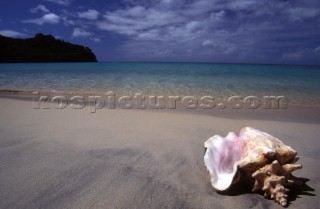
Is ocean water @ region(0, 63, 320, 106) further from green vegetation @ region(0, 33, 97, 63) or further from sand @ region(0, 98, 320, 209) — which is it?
green vegetation @ region(0, 33, 97, 63)

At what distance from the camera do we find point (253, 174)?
71.2 inches

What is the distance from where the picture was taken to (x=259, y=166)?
180 centimetres

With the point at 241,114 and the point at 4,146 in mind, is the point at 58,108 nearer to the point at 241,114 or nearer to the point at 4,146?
the point at 4,146

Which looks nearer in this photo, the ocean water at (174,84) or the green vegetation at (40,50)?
the ocean water at (174,84)

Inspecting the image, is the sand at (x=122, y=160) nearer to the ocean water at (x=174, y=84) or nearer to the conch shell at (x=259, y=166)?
the conch shell at (x=259, y=166)

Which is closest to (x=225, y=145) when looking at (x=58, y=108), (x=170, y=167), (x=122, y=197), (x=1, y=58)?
(x=170, y=167)

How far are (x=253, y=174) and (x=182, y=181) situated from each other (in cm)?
64

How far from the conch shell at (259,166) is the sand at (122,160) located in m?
0.11

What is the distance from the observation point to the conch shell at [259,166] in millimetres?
1757

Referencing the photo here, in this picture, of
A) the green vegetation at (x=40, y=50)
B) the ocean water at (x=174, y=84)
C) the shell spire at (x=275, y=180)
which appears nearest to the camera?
the shell spire at (x=275, y=180)

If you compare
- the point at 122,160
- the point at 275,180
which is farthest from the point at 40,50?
the point at 275,180

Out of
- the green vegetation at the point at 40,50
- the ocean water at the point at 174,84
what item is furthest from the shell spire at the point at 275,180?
the green vegetation at the point at 40,50

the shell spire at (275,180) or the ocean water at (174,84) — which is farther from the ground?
the ocean water at (174,84)

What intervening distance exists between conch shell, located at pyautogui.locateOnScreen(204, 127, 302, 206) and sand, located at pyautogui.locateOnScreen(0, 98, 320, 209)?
11 centimetres
